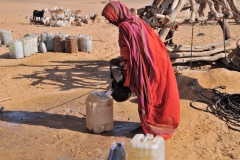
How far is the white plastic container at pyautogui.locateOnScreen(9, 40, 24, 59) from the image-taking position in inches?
395

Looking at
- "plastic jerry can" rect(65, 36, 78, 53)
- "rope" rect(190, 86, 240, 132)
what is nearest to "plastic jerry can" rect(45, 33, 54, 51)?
"plastic jerry can" rect(65, 36, 78, 53)

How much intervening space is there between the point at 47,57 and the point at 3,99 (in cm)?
371

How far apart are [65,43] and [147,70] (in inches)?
257

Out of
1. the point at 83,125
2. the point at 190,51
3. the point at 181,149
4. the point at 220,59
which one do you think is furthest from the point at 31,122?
the point at 220,59

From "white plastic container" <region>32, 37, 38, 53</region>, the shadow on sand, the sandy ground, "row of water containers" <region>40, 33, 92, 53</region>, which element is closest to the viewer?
the sandy ground

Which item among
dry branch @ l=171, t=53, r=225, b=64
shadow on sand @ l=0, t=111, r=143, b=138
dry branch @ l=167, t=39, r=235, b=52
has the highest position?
dry branch @ l=167, t=39, r=235, b=52

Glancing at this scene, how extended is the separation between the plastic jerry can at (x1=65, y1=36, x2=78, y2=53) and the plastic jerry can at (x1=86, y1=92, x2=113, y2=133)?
5.92 meters

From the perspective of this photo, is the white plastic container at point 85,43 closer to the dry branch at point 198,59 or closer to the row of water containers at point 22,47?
the row of water containers at point 22,47

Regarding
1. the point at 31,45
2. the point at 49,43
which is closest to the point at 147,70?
the point at 31,45

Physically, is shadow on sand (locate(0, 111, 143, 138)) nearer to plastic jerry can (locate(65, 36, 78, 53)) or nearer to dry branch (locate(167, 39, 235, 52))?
dry branch (locate(167, 39, 235, 52))

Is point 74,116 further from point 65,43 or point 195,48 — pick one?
point 65,43

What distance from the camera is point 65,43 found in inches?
424

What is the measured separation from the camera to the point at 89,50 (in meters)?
11.1

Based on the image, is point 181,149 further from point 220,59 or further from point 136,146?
point 220,59
